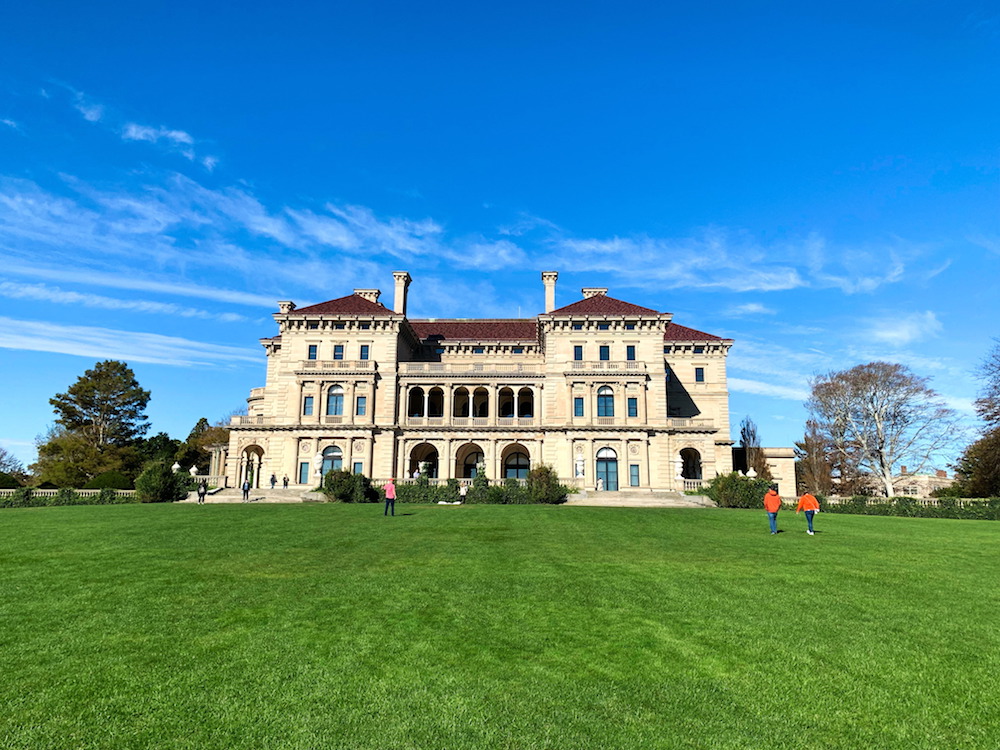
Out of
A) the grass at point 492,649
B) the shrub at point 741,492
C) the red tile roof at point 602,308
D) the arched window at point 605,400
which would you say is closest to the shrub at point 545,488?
the shrub at point 741,492

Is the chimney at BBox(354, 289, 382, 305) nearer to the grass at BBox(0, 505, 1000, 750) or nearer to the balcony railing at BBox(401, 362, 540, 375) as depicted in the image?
the balcony railing at BBox(401, 362, 540, 375)

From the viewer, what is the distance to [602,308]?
54.8m

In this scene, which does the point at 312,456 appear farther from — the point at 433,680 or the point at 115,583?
the point at 433,680

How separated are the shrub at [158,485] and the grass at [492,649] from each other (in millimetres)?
23510

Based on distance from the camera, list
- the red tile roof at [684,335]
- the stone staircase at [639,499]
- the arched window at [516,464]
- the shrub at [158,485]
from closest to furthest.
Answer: the shrub at [158,485] → the stone staircase at [639,499] → the arched window at [516,464] → the red tile roof at [684,335]

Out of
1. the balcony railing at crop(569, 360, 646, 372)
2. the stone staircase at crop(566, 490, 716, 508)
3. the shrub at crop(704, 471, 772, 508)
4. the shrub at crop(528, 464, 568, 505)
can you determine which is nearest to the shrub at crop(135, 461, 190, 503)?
the shrub at crop(528, 464, 568, 505)

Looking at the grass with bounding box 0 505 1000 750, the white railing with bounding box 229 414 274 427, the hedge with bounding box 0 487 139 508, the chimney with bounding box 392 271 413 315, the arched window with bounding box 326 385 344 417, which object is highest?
the chimney with bounding box 392 271 413 315

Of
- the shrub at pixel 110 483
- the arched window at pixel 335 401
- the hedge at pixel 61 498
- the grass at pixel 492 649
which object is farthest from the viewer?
the arched window at pixel 335 401

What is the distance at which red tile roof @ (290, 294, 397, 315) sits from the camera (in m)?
54.7

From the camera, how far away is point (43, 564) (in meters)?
13.2

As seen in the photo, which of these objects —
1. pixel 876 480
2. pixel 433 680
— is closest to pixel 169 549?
pixel 433 680

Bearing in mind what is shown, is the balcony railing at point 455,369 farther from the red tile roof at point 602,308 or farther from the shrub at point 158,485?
the shrub at point 158,485

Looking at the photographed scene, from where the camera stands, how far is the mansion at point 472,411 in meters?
51.4

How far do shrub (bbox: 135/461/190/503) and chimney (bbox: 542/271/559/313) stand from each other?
35.5 meters
